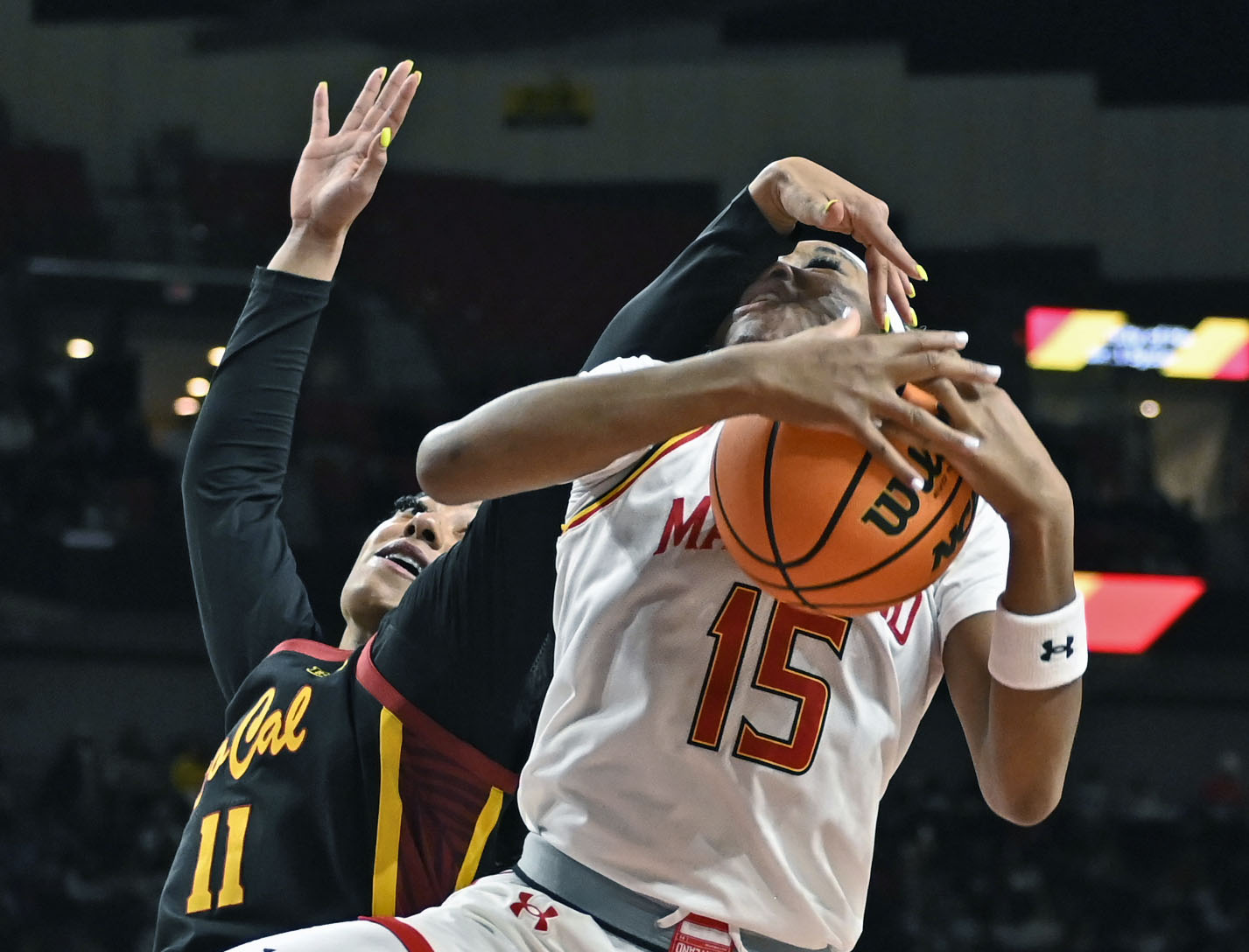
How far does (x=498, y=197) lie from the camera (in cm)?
928

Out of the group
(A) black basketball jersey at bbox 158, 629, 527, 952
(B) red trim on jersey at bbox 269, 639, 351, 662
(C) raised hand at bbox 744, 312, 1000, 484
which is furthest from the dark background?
(C) raised hand at bbox 744, 312, 1000, 484

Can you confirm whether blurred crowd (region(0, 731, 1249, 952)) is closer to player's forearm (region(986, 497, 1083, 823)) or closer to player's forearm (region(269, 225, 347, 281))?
player's forearm (region(269, 225, 347, 281))

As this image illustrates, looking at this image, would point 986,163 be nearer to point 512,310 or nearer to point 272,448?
point 512,310

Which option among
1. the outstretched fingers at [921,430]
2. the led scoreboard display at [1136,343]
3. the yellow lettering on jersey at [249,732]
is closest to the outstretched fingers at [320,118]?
the yellow lettering on jersey at [249,732]

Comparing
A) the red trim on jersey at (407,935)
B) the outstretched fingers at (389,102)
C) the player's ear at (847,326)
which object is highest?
the outstretched fingers at (389,102)

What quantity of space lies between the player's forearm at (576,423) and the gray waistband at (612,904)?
0.56 m

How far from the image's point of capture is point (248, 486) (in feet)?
11.8

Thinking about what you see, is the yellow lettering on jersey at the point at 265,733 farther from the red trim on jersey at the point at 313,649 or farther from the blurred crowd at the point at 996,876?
the blurred crowd at the point at 996,876

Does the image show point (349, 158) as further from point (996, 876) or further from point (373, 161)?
point (996, 876)

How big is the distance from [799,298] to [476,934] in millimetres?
1046

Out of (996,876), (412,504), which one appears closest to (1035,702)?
(412,504)

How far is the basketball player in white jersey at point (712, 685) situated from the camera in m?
1.89

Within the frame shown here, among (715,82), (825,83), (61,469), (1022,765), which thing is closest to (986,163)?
(825,83)

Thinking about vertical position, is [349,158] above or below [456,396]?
below
